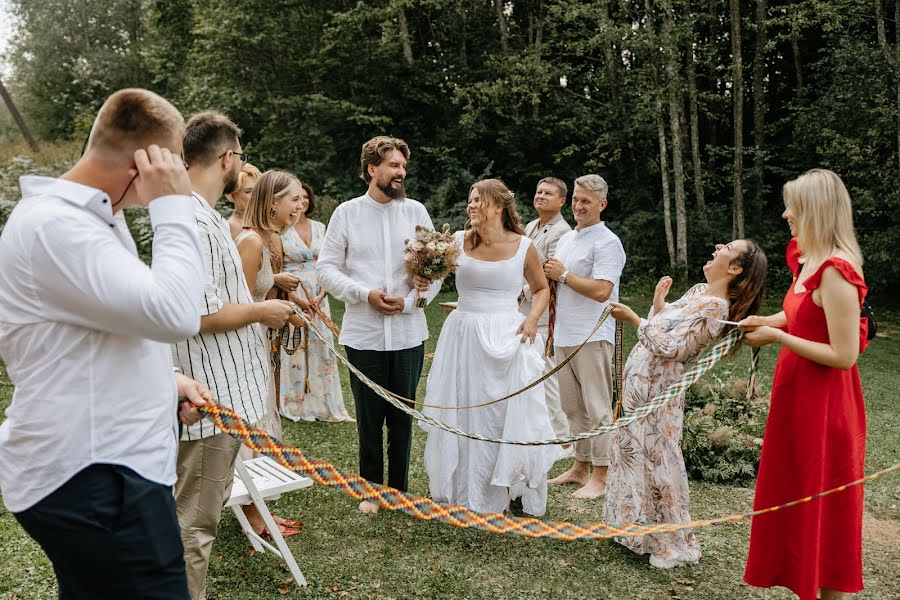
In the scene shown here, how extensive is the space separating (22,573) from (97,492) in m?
2.80

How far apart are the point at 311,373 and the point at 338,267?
267cm

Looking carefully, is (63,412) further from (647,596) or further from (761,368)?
(761,368)

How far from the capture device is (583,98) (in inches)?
778

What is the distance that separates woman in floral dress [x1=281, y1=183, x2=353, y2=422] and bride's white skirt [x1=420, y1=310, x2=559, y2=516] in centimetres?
249

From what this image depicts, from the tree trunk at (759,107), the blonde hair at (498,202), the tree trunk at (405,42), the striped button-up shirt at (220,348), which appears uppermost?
the tree trunk at (405,42)

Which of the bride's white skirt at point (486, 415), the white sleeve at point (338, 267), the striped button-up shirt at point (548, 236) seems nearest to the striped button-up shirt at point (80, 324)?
the white sleeve at point (338, 267)

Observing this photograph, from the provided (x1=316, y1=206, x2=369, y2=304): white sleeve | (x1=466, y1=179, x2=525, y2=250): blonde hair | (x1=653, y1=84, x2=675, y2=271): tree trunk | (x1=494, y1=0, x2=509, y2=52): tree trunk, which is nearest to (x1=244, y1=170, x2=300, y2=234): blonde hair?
(x1=316, y1=206, x2=369, y2=304): white sleeve

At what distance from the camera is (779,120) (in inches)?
734

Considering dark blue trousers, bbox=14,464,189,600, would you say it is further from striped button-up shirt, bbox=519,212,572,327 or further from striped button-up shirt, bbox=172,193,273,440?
striped button-up shirt, bbox=519,212,572,327

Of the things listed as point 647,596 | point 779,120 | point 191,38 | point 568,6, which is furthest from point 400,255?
point 191,38

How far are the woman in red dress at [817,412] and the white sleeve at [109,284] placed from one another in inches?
104

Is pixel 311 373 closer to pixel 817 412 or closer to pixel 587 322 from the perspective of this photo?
pixel 587 322

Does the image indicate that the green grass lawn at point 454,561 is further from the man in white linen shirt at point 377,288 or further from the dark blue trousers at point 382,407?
the man in white linen shirt at point 377,288

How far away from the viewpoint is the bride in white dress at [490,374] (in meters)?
4.91
